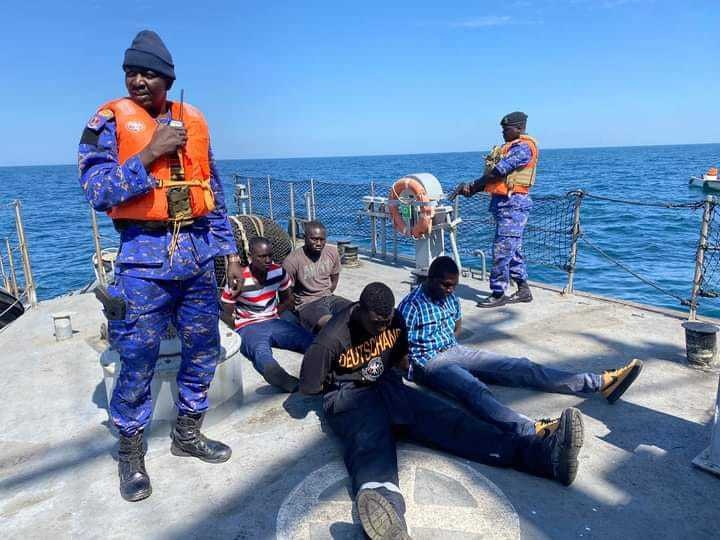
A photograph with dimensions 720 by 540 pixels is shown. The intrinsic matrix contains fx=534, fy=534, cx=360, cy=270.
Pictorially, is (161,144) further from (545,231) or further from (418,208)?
(545,231)

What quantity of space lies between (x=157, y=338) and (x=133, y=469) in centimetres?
72

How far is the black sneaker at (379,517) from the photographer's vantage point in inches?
86.7

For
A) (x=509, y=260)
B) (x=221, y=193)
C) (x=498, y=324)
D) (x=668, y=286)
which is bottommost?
(x=668, y=286)

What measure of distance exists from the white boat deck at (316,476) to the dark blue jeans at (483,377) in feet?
0.36

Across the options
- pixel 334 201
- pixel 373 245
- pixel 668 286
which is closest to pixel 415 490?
pixel 373 245

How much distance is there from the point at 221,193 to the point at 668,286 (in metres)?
11.5

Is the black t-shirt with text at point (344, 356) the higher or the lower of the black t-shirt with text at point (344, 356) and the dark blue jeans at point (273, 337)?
the higher

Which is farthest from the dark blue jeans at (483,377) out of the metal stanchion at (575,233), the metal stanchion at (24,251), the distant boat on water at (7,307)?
the distant boat on water at (7,307)

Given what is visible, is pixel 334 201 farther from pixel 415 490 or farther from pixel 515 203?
pixel 415 490

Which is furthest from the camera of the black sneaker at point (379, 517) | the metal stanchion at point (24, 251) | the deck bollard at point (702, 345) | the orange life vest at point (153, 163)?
the metal stanchion at point (24, 251)

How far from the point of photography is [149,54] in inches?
95.1

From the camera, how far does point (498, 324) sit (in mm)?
5336

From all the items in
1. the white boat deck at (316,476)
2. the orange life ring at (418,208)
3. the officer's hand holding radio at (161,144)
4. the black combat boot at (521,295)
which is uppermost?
the officer's hand holding radio at (161,144)

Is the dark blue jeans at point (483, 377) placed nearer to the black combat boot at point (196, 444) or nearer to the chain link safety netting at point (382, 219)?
the black combat boot at point (196, 444)
